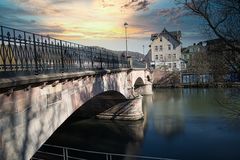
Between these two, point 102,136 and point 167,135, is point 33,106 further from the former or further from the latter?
point 167,135

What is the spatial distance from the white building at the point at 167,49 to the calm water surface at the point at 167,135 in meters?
42.2

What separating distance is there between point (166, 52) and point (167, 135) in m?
53.4

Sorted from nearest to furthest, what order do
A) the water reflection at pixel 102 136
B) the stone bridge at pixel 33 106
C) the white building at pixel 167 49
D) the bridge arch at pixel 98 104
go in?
the stone bridge at pixel 33 106 < the water reflection at pixel 102 136 < the bridge arch at pixel 98 104 < the white building at pixel 167 49

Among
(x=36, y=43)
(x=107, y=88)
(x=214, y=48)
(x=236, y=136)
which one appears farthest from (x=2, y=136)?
(x=236, y=136)

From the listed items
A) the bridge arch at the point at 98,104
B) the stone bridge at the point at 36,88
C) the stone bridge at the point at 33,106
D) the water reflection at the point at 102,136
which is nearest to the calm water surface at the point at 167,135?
the water reflection at the point at 102,136

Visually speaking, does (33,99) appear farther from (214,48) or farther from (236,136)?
(236,136)

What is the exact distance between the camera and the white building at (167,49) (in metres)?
73.3

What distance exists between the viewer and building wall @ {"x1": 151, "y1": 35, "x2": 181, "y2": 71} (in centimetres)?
7338

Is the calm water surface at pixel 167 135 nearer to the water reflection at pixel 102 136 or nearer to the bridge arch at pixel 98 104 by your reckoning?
the water reflection at pixel 102 136

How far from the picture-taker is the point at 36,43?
10648mm

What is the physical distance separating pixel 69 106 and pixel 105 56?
363 inches

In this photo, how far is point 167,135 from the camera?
904 inches

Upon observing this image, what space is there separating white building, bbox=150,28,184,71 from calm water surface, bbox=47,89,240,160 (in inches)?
1660

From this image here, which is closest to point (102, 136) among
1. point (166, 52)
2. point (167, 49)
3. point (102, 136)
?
point (102, 136)
